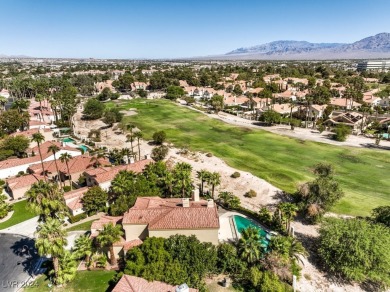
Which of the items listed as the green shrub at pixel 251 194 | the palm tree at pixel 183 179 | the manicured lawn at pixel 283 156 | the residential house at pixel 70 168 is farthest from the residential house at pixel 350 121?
the residential house at pixel 70 168

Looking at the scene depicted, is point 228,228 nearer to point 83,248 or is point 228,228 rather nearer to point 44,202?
point 83,248

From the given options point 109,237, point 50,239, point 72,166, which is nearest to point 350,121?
point 72,166

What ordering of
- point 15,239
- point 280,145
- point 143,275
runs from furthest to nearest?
point 280,145 < point 15,239 < point 143,275

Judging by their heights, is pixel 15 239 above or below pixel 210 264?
below

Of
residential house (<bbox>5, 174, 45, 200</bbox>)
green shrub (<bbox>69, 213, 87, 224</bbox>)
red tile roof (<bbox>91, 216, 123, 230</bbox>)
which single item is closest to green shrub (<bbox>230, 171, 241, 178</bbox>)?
red tile roof (<bbox>91, 216, 123, 230</bbox>)

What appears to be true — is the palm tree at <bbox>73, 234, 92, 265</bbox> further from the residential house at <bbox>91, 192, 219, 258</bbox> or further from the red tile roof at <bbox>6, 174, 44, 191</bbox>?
the red tile roof at <bbox>6, 174, 44, 191</bbox>

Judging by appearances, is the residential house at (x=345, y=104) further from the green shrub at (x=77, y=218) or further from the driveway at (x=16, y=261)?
the driveway at (x=16, y=261)

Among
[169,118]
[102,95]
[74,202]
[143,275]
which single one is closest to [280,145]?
[169,118]

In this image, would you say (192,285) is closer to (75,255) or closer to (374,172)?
(75,255)
